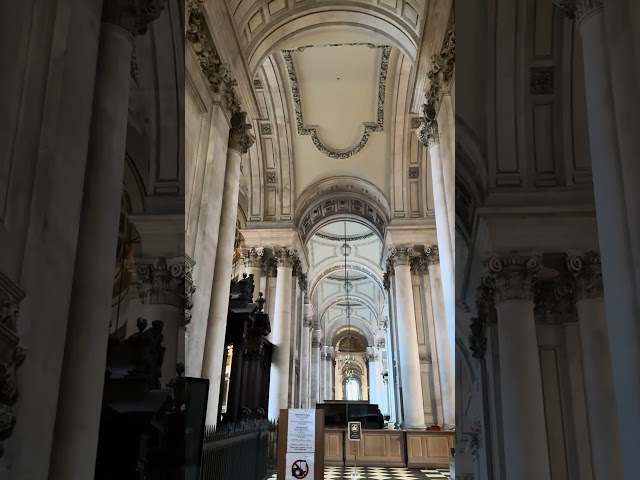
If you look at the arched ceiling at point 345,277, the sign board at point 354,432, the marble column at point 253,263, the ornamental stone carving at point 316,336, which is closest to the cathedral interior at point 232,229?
the sign board at point 354,432

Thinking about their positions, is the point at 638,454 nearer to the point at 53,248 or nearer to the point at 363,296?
the point at 53,248

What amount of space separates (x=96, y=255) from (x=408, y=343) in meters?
12.3

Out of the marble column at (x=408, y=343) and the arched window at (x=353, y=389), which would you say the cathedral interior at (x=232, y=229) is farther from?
the arched window at (x=353, y=389)

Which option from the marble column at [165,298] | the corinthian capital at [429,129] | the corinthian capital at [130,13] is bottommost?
the marble column at [165,298]

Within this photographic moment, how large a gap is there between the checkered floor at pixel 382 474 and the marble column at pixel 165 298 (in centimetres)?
620

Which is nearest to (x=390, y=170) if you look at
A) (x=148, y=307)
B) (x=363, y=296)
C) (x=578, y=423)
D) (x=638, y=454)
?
(x=578, y=423)

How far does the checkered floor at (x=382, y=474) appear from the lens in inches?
395

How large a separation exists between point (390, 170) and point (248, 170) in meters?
3.86

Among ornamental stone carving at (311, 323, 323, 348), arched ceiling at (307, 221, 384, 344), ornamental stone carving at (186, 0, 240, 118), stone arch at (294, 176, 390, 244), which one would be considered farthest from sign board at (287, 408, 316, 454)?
ornamental stone carving at (311, 323, 323, 348)

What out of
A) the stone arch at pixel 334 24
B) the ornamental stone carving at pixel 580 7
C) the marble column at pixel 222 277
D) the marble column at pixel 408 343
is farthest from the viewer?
the marble column at pixel 408 343

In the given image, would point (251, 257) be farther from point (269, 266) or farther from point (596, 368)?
point (596, 368)

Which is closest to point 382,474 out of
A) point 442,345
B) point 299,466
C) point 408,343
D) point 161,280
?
point 442,345

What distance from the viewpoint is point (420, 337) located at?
15062mm

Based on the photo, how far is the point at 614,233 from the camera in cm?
305
